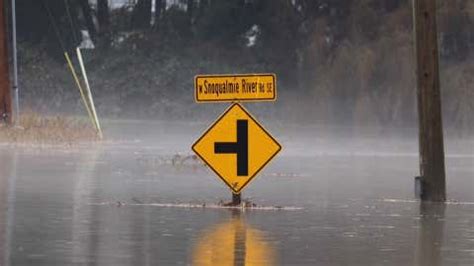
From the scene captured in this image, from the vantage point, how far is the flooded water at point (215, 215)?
38.1 feet

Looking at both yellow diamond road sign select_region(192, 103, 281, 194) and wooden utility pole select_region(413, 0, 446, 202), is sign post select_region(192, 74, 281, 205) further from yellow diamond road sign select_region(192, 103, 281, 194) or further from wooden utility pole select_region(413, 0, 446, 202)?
wooden utility pole select_region(413, 0, 446, 202)

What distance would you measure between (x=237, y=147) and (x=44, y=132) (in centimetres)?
1755

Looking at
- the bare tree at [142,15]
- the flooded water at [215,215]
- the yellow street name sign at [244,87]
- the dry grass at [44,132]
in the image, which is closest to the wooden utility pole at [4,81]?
the dry grass at [44,132]

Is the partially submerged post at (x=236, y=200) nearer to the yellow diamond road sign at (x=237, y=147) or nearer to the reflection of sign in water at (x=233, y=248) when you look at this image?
the yellow diamond road sign at (x=237, y=147)

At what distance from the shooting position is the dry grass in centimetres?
3094

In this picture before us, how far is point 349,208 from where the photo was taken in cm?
1616

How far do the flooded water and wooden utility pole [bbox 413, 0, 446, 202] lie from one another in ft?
2.19

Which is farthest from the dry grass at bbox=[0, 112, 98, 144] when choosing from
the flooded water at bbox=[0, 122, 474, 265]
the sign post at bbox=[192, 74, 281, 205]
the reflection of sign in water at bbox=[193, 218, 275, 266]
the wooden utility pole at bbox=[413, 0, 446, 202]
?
the reflection of sign in water at bbox=[193, 218, 275, 266]

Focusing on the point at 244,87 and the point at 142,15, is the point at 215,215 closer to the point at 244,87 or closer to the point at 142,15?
the point at 244,87

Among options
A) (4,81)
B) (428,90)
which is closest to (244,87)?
(428,90)

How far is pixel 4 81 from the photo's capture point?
3444 cm

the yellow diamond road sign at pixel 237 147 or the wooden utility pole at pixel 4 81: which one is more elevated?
the wooden utility pole at pixel 4 81

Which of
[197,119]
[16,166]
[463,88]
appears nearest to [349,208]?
[16,166]

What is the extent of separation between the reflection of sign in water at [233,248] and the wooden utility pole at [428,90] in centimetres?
382
